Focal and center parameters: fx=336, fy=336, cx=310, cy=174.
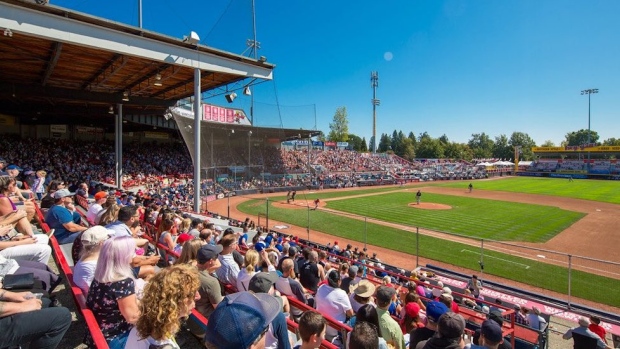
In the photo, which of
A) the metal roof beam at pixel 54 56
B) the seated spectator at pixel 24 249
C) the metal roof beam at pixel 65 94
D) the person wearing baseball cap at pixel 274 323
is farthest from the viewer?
the metal roof beam at pixel 65 94

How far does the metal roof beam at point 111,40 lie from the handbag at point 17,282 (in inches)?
403

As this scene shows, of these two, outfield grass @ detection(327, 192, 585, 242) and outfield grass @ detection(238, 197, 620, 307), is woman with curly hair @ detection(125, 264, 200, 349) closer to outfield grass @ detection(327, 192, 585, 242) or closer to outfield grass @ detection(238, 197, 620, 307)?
outfield grass @ detection(238, 197, 620, 307)

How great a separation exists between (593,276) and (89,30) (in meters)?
22.1

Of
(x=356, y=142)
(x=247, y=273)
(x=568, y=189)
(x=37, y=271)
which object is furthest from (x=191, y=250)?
(x=356, y=142)

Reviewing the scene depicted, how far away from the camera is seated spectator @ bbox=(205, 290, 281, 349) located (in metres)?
1.95

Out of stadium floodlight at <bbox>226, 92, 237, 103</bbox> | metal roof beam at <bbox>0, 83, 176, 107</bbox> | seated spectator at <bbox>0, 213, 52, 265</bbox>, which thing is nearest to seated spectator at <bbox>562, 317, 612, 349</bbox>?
seated spectator at <bbox>0, 213, 52, 265</bbox>

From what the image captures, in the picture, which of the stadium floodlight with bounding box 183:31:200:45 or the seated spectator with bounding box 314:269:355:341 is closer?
the seated spectator with bounding box 314:269:355:341

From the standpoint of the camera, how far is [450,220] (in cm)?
2519

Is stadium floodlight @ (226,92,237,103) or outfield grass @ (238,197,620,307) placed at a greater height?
stadium floodlight @ (226,92,237,103)

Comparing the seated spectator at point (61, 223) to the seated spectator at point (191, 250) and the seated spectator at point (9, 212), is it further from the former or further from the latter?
the seated spectator at point (191, 250)

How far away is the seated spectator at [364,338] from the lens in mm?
2578

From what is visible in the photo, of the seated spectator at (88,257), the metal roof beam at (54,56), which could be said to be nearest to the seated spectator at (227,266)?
the seated spectator at (88,257)

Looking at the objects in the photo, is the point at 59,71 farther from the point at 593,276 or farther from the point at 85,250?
the point at 593,276

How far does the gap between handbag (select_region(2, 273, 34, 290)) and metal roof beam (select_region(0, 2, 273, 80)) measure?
1024cm
